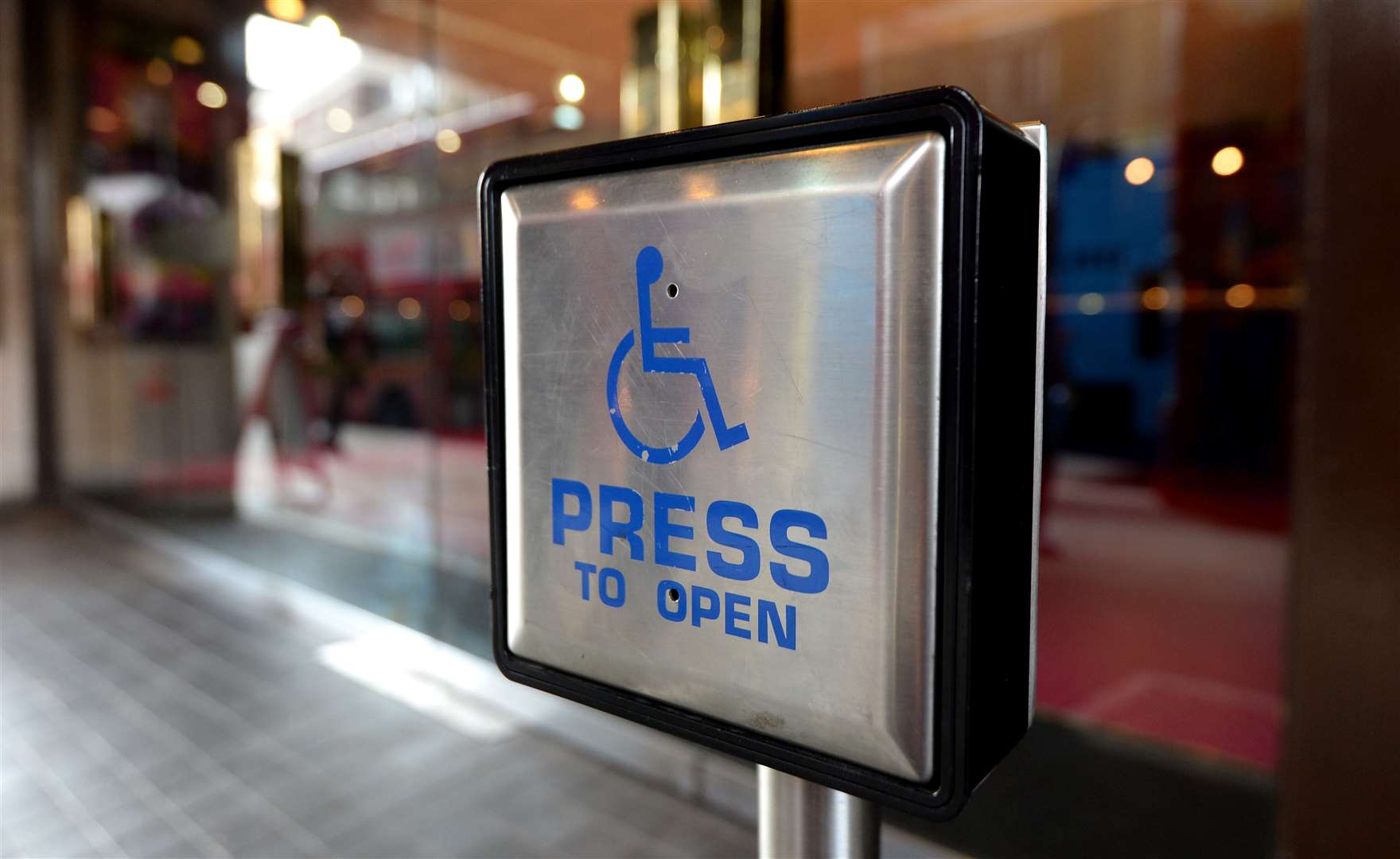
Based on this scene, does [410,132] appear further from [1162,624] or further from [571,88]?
[1162,624]

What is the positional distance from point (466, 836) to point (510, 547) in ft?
4.66

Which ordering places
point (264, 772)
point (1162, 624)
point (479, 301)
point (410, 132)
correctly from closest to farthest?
point (264, 772) → point (479, 301) → point (410, 132) → point (1162, 624)

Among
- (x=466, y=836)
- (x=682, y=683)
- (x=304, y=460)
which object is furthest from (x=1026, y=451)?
(x=304, y=460)

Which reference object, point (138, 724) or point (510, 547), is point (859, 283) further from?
point (138, 724)

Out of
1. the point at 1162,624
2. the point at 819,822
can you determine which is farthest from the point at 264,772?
the point at 1162,624

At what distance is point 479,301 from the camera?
253 cm

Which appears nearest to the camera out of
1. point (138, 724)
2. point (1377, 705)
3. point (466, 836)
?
point (1377, 705)

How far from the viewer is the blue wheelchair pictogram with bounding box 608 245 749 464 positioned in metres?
0.66

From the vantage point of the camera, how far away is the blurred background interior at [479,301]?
8.89 ft

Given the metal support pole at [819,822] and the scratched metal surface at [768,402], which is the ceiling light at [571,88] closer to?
the scratched metal surface at [768,402]

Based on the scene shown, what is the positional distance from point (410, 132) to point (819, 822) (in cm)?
330

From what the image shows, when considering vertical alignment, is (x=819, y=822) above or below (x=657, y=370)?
below

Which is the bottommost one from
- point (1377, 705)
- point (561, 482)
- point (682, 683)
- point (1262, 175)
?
point (1377, 705)

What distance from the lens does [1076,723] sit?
8.54ft
